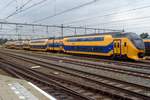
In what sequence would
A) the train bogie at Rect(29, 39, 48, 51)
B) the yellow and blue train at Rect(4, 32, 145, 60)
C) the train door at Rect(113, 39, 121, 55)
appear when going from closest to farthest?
1. the yellow and blue train at Rect(4, 32, 145, 60)
2. the train door at Rect(113, 39, 121, 55)
3. the train bogie at Rect(29, 39, 48, 51)

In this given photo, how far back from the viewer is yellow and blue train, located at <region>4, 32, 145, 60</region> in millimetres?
28375

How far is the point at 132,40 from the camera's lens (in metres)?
28.4

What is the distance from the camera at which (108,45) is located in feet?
103

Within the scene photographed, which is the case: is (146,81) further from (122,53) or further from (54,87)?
(122,53)

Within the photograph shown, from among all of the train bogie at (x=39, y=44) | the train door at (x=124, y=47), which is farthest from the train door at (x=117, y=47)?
the train bogie at (x=39, y=44)

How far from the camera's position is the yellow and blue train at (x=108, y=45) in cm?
2838

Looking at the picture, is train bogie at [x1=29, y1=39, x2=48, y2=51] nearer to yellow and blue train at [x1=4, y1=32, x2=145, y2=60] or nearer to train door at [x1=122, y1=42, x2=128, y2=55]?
yellow and blue train at [x1=4, y1=32, x2=145, y2=60]

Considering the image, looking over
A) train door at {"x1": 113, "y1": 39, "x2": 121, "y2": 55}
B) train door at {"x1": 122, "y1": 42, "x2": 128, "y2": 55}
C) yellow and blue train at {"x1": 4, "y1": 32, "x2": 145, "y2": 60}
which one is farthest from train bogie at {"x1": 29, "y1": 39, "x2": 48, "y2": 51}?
train door at {"x1": 122, "y1": 42, "x2": 128, "y2": 55}

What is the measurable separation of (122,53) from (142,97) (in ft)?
62.0

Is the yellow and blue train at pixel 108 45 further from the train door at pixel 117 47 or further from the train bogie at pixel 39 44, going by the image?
the train bogie at pixel 39 44

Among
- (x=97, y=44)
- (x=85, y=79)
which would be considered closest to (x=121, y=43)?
(x=97, y=44)

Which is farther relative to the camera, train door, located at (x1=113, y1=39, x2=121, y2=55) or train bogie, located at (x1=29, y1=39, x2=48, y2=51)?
train bogie, located at (x1=29, y1=39, x2=48, y2=51)

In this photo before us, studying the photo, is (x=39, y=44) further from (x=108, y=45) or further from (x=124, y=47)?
(x=124, y=47)

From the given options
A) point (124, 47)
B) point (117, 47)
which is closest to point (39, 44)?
point (117, 47)
